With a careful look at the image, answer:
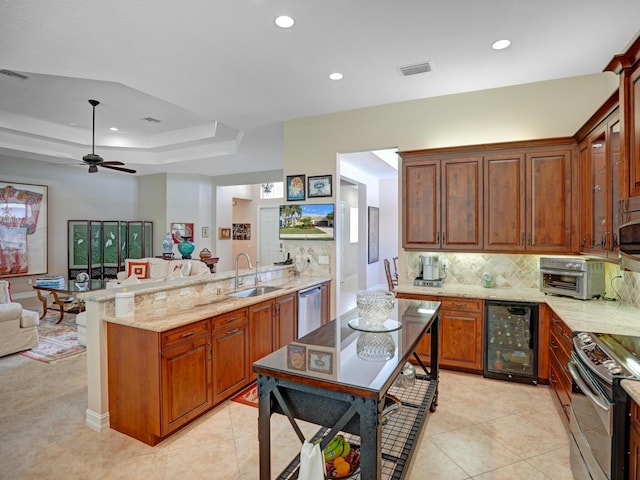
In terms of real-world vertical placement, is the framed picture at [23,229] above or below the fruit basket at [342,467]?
above

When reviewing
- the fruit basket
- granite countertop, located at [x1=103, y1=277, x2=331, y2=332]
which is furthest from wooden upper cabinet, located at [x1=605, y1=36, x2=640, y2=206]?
granite countertop, located at [x1=103, y1=277, x2=331, y2=332]

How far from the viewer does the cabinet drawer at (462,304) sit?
11.7 feet

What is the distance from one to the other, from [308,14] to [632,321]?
328 cm

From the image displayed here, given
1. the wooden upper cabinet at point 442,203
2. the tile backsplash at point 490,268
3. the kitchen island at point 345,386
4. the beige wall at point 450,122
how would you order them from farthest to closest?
the tile backsplash at point 490,268 → the wooden upper cabinet at point 442,203 → the beige wall at point 450,122 → the kitchen island at point 345,386

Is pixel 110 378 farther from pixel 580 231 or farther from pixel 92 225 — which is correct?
pixel 92 225

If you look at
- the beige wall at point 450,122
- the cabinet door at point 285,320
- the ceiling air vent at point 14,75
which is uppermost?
the ceiling air vent at point 14,75

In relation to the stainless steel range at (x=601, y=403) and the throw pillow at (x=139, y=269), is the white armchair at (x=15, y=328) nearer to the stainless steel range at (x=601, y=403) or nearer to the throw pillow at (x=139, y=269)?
the throw pillow at (x=139, y=269)

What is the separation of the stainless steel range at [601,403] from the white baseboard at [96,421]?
3212 mm

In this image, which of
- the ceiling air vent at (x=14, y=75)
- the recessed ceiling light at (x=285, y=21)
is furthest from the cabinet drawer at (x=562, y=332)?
the ceiling air vent at (x=14, y=75)

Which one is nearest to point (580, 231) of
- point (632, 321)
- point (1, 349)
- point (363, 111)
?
point (632, 321)

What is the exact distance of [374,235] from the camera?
909 centimetres

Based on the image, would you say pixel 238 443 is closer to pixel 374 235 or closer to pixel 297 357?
pixel 297 357

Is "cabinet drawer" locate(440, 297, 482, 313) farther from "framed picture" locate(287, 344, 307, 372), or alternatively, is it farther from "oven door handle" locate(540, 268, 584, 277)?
"framed picture" locate(287, 344, 307, 372)

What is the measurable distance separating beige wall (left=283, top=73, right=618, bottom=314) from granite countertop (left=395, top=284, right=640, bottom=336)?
80 cm
